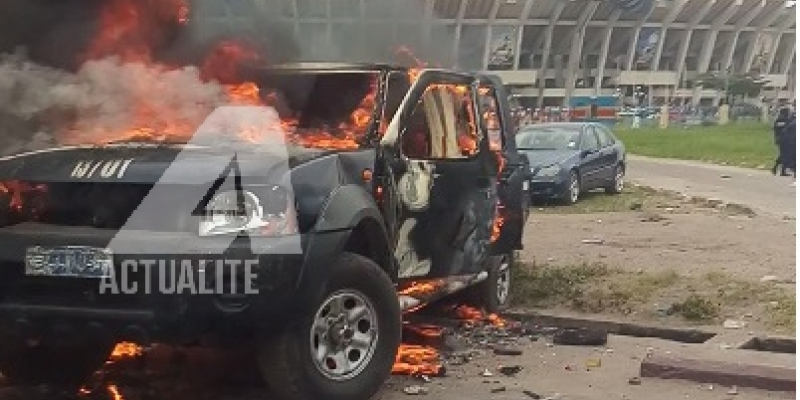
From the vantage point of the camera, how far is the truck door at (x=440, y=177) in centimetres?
583

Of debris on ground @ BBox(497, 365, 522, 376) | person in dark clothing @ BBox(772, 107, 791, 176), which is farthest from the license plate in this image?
person in dark clothing @ BBox(772, 107, 791, 176)

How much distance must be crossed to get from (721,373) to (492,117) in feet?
7.73

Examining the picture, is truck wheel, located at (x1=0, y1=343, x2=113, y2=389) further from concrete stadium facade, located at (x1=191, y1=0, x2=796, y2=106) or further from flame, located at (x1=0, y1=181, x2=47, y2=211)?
concrete stadium facade, located at (x1=191, y1=0, x2=796, y2=106)

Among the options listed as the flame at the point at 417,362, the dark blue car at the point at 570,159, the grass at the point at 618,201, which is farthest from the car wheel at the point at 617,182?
the flame at the point at 417,362

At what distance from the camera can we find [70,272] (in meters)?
4.62

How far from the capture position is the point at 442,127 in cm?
656

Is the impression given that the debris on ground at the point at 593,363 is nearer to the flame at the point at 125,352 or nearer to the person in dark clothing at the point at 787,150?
the flame at the point at 125,352

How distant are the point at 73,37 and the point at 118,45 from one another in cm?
47

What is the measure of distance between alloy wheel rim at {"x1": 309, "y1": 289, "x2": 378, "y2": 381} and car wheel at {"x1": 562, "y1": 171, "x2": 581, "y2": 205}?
11862 millimetres

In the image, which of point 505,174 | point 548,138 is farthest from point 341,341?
point 548,138

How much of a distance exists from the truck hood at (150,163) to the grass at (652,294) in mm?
3460

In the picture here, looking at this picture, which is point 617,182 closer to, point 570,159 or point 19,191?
point 570,159

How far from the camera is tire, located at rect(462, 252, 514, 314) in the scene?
7.55 meters

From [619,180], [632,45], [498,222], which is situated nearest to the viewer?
[498,222]
